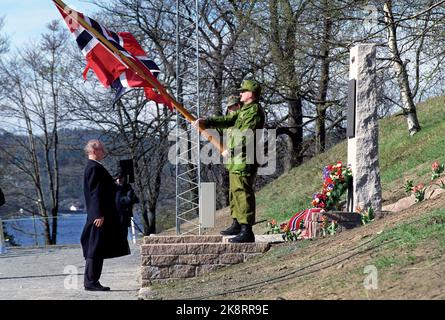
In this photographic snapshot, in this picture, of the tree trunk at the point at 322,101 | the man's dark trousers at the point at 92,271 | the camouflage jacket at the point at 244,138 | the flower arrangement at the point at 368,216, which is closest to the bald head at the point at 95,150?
the man's dark trousers at the point at 92,271

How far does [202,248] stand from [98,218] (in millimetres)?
1542

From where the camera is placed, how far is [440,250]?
7.84m

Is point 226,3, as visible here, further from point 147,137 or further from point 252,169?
point 252,169

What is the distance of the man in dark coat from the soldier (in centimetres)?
139

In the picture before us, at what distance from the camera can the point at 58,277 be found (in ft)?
43.8

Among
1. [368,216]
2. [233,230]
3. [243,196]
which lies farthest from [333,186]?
[243,196]

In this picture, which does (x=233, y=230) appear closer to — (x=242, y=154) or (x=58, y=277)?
(x=242, y=154)

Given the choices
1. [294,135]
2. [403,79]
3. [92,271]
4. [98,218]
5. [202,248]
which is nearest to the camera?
[98,218]

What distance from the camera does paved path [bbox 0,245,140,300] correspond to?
1070 cm

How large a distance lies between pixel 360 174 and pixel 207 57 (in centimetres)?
2375

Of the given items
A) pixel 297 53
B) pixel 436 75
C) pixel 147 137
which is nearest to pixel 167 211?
pixel 147 137

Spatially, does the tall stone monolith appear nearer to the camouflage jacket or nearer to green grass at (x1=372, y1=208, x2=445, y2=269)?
the camouflage jacket

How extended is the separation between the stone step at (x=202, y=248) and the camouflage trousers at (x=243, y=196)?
36cm

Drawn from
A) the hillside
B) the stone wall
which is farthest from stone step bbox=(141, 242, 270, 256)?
the hillside
